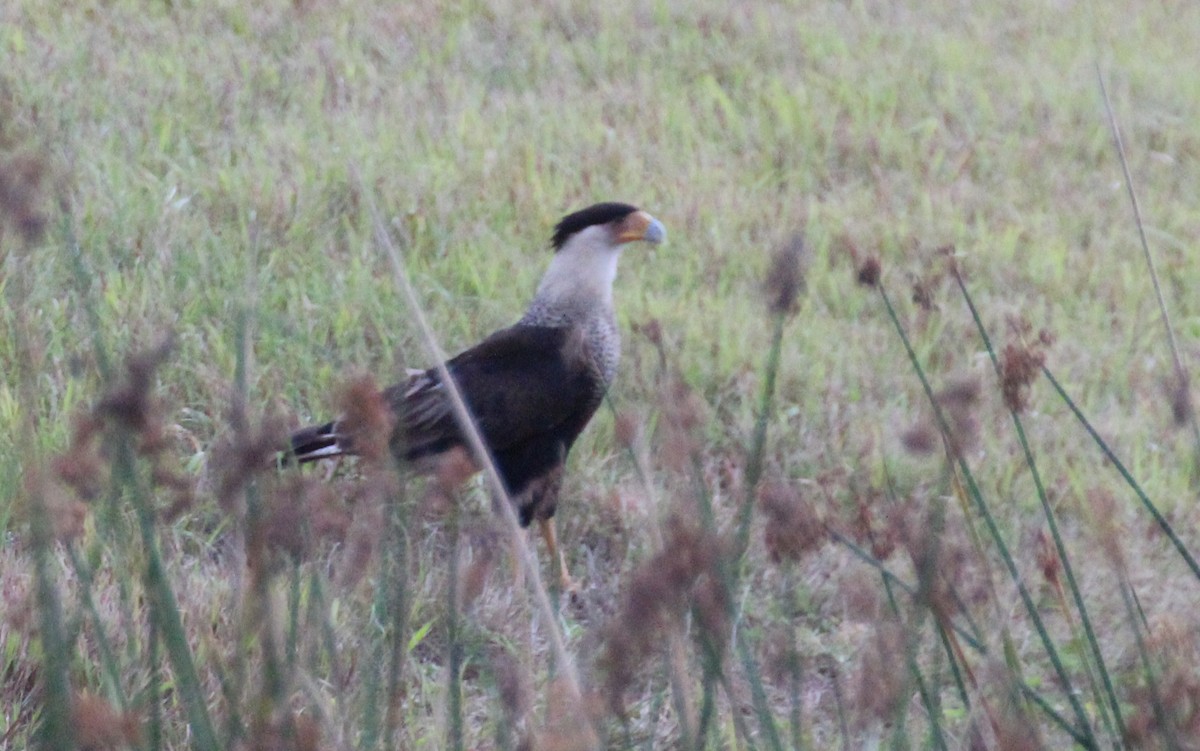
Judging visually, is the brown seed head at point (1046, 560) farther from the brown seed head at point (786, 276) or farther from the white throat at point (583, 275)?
the white throat at point (583, 275)

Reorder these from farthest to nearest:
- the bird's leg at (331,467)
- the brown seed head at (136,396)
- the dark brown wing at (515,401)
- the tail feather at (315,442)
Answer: the bird's leg at (331,467)
the dark brown wing at (515,401)
the tail feather at (315,442)
the brown seed head at (136,396)

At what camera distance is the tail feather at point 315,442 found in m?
3.39

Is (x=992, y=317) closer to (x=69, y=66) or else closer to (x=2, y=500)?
(x=2, y=500)

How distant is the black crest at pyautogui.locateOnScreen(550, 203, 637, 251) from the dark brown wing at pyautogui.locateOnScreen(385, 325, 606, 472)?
40 cm

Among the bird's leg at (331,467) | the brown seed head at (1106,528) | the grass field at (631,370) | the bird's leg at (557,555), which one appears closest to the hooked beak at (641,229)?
the grass field at (631,370)

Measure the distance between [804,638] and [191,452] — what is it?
158 cm

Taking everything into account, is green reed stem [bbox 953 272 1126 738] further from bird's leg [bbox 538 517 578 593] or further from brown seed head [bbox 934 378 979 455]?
bird's leg [bbox 538 517 578 593]

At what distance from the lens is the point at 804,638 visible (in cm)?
331

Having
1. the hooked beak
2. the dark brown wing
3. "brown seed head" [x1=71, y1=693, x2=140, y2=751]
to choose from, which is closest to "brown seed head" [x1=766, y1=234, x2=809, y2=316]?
"brown seed head" [x1=71, y1=693, x2=140, y2=751]

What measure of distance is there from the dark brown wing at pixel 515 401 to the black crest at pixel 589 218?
40 cm

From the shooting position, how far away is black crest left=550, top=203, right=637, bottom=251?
3920 mm

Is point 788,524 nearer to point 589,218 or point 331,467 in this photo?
point 331,467

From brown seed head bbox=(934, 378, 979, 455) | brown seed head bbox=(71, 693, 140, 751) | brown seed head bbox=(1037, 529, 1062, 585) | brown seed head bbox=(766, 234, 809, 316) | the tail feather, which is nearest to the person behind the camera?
brown seed head bbox=(71, 693, 140, 751)

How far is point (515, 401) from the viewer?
Result: 11.5 ft
